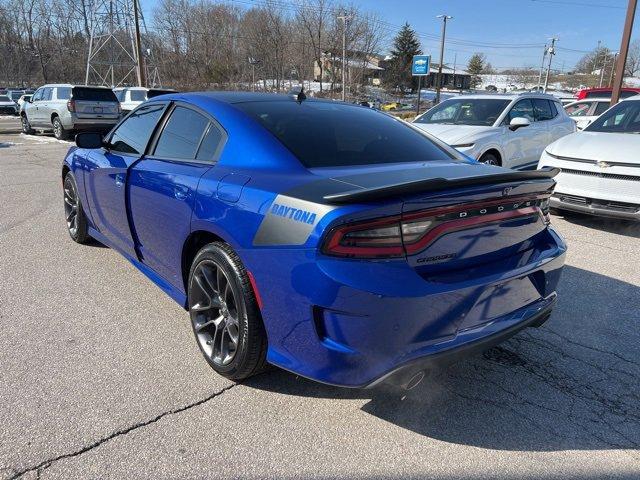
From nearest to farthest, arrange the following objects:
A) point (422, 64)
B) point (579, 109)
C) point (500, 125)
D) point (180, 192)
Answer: point (180, 192) < point (500, 125) < point (579, 109) < point (422, 64)

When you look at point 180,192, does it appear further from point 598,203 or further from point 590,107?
point 590,107

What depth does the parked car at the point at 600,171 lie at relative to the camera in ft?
17.7

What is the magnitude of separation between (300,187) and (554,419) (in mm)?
1706

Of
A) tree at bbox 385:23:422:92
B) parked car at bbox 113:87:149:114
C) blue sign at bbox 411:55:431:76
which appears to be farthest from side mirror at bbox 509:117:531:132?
tree at bbox 385:23:422:92

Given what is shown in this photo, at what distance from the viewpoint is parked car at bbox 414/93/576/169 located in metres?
7.40

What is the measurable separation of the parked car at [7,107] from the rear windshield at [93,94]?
62.7ft

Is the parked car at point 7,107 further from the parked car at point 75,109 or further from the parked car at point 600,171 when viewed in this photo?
the parked car at point 600,171

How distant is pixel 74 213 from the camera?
504cm

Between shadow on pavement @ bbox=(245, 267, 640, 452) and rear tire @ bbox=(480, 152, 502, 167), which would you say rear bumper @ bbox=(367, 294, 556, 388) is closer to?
shadow on pavement @ bbox=(245, 267, 640, 452)

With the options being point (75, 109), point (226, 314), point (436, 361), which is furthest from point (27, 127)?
point (436, 361)

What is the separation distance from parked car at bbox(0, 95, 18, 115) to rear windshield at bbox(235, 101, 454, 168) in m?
34.9

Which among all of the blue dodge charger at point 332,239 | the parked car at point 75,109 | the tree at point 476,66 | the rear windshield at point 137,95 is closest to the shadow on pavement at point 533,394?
the blue dodge charger at point 332,239

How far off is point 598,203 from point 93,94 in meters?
16.0

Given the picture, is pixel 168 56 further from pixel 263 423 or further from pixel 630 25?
pixel 263 423
